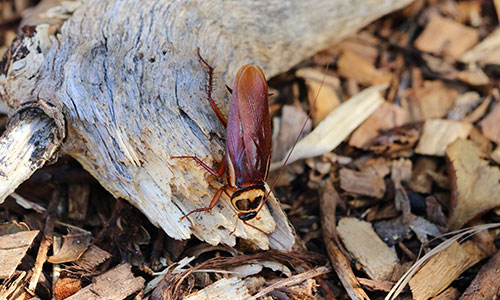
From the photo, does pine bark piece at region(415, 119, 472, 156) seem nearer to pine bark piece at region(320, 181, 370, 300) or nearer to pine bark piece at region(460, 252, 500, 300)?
pine bark piece at region(320, 181, 370, 300)

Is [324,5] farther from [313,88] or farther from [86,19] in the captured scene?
[86,19]

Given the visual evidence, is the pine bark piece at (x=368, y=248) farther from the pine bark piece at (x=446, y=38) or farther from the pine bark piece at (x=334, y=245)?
the pine bark piece at (x=446, y=38)

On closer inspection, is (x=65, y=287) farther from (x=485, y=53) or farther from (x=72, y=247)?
(x=485, y=53)

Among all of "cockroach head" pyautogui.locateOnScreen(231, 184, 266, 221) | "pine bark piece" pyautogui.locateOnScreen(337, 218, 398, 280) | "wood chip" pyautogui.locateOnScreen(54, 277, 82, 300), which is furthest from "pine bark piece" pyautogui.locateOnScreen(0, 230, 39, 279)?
Answer: "pine bark piece" pyautogui.locateOnScreen(337, 218, 398, 280)

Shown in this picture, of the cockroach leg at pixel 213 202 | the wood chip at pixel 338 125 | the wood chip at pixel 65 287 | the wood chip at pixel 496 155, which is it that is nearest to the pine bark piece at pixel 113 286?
the wood chip at pixel 65 287

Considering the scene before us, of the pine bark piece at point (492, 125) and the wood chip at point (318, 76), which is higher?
the wood chip at point (318, 76)
